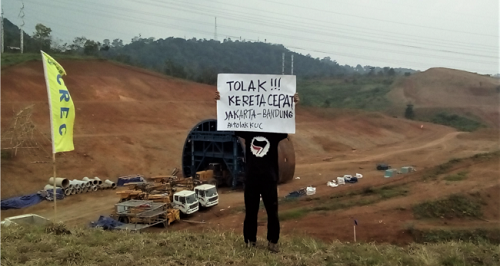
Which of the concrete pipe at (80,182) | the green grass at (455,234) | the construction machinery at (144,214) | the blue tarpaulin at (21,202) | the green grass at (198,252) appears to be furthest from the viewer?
the concrete pipe at (80,182)

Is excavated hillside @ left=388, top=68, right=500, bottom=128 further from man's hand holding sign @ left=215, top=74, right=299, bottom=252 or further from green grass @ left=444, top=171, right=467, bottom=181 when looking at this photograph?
man's hand holding sign @ left=215, top=74, right=299, bottom=252

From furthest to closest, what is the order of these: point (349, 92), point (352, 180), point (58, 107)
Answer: point (349, 92) < point (352, 180) < point (58, 107)

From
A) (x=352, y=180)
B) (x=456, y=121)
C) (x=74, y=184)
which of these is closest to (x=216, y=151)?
(x=74, y=184)

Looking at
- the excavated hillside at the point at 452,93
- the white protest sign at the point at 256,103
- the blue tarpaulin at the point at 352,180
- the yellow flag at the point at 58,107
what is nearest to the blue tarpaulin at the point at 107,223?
the yellow flag at the point at 58,107

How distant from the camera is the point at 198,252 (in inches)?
221

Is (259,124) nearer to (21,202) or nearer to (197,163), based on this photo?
(21,202)

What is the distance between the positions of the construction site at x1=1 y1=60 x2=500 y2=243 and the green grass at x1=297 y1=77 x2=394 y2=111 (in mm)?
20356

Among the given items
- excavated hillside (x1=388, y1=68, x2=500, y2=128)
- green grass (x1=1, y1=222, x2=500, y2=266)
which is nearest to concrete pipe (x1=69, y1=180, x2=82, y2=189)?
green grass (x1=1, y1=222, x2=500, y2=266)

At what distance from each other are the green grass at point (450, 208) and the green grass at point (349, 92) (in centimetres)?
5484

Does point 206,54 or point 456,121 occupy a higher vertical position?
point 206,54

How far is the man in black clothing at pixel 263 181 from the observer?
5723 millimetres

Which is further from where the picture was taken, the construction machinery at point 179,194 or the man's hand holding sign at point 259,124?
the construction machinery at point 179,194

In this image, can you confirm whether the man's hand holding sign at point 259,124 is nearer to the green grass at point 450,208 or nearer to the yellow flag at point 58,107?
the yellow flag at point 58,107

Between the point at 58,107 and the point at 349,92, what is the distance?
83.8m
